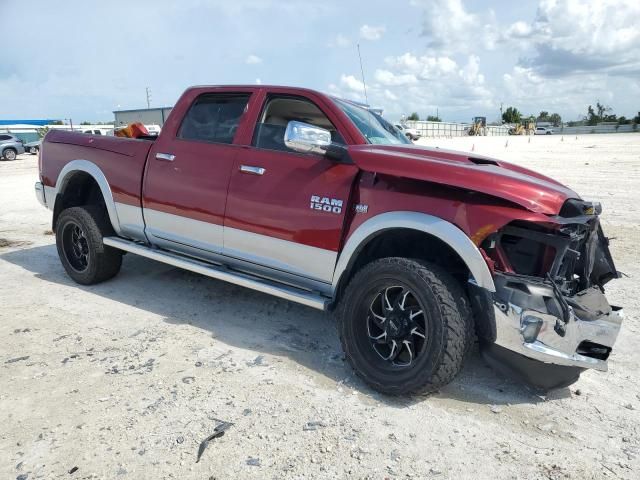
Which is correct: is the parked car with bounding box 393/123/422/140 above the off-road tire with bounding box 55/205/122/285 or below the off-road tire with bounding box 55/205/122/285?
above

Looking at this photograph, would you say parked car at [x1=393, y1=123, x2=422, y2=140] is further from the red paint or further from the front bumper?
the front bumper

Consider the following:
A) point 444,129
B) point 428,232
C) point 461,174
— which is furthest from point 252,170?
point 444,129

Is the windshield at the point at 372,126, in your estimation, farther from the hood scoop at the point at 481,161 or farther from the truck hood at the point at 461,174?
the hood scoop at the point at 481,161

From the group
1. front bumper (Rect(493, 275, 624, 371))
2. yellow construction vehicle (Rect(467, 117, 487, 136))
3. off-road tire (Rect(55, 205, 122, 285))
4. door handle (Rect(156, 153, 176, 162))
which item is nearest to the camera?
front bumper (Rect(493, 275, 624, 371))

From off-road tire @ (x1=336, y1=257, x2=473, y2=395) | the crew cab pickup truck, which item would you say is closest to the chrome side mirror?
the crew cab pickup truck

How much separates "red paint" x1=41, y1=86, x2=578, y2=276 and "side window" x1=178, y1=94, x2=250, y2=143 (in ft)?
0.22

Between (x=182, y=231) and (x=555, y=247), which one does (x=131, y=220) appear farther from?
(x=555, y=247)

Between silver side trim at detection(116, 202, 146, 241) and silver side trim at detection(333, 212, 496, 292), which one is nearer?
silver side trim at detection(333, 212, 496, 292)

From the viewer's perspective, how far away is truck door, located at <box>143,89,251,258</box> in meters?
4.10

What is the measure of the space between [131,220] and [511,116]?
11245cm

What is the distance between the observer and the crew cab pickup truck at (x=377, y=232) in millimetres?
2900

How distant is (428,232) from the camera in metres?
3.03

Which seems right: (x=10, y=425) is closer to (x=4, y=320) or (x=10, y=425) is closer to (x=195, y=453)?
(x=195, y=453)

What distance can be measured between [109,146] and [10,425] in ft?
9.37
